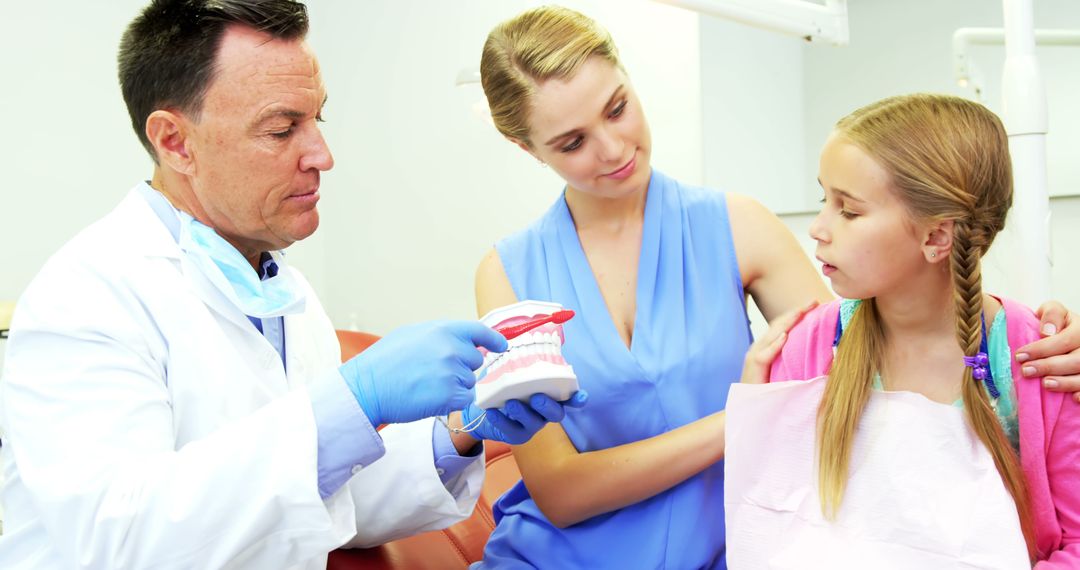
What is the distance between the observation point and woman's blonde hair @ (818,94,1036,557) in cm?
117

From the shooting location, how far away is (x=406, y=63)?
3.45 m

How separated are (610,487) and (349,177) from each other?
2.60 metres

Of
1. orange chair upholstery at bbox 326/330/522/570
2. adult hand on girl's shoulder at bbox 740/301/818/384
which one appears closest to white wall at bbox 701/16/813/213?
orange chair upholstery at bbox 326/330/522/570

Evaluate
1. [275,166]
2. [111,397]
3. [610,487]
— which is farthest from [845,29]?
[111,397]

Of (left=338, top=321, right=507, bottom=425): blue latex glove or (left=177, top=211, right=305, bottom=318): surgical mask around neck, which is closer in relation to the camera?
(left=338, top=321, right=507, bottom=425): blue latex glove

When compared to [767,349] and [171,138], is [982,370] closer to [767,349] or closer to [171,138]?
[767,349]

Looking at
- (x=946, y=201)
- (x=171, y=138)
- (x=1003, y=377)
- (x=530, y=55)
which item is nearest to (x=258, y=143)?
(x=171, y=138)

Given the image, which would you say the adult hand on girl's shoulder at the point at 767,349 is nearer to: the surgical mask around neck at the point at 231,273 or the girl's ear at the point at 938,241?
the girl's ear at the point at 938,241

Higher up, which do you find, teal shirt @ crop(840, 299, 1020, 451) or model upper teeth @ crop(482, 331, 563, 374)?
model upper teeth @ crop(482, 331, 563, 374)

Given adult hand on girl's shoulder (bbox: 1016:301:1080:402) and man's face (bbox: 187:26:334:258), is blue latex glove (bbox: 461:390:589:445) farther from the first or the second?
adult hand on girl's shoulder (bbox: 1016:301:1080:402)

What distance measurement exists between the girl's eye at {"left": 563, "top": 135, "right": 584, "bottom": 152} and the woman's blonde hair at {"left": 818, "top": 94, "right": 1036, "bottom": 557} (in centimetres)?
41

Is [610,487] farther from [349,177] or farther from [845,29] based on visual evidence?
[349,177]

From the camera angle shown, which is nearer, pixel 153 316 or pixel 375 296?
pixel 153 316

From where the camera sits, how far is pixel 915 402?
119cm
